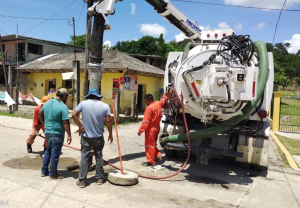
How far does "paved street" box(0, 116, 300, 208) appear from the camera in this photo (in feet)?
13.1

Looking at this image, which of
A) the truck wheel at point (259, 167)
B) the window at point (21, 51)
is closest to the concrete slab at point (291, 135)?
the truck wheel at point (259, 167)

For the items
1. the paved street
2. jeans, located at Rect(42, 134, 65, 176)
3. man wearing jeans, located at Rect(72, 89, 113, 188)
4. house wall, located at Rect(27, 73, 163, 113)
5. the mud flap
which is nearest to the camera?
the paved street

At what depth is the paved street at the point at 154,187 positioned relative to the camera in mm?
3988

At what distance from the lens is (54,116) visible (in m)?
4.76

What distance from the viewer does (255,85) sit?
15.1 feet

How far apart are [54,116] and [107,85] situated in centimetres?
1068

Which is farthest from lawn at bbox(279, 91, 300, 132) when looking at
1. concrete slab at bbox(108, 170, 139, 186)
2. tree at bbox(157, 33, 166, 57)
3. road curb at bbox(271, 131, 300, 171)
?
tree at bbox(157, 33, 166, 57)

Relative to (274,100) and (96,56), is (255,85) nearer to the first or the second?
(96,56)

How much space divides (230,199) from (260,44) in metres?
3.13

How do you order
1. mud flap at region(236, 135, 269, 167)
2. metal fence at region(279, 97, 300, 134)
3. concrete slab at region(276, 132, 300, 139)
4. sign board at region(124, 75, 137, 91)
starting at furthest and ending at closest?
sign board at region(124, 75, 137, 91), metal fence at region(279, 97, 300, 134), concrete slab at region(276, 132, 300, 139), mud flap at region(236, 135, 269, 167)

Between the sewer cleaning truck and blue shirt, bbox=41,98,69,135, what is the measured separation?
7.08 ft

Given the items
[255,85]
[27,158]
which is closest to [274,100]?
[255,85]

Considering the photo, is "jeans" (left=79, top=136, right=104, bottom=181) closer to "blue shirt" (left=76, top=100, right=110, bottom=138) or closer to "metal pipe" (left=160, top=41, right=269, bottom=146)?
"blue shirt" (left=76, top=100, right=110, bottom=138)

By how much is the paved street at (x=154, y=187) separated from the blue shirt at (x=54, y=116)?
2.95 ft
